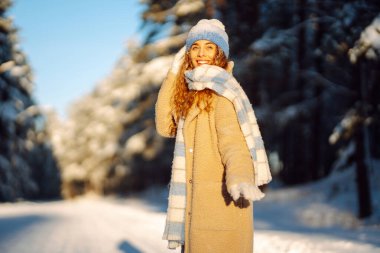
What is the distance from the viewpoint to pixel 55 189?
53.1 metres

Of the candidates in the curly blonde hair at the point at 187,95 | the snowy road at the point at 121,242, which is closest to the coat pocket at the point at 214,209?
the curly blonde hair at the point at 187,95

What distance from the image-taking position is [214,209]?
8.23ft

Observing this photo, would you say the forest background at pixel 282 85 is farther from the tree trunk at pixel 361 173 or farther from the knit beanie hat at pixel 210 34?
the knit beanie hat at pixel 210 34

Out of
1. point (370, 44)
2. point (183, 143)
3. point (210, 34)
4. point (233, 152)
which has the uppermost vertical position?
point (370, 44)

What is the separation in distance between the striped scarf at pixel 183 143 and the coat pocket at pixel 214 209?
0.51ft

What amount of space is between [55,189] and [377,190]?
4534 centimetres

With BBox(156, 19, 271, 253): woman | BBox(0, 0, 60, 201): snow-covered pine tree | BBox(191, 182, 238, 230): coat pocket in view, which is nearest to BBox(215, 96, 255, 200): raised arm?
BBox(156, 19, 271, 253): woman

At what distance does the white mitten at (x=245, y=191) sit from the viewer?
2.24 m

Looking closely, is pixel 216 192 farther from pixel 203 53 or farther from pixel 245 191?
pixel 203 53

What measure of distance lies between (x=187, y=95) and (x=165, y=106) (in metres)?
0.25

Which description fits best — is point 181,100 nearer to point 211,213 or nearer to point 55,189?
point 211,213

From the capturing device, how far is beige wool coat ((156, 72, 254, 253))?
8.16ft

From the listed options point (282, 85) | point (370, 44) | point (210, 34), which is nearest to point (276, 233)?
point (370, 44)

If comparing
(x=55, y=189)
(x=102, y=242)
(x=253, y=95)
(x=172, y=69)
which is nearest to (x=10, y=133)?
(x=253, y=95)
